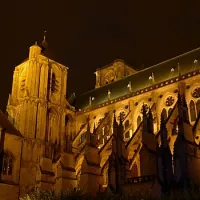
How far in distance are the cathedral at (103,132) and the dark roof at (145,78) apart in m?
0.14

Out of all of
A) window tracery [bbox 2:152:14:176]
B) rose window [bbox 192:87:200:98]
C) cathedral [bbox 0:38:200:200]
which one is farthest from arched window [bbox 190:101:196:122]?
window tracery [bbox 2:152:14:176]

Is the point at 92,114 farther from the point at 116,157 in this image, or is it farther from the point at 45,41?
the point at 116,157

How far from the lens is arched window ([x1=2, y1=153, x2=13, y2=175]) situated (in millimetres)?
27667

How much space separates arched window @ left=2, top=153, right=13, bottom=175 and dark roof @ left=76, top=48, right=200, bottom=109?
13.4m

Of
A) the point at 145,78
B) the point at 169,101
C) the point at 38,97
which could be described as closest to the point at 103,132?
the point at 145,78

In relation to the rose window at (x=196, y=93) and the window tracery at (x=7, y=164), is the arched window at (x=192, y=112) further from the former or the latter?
the window tracery at (x=7, y=164)

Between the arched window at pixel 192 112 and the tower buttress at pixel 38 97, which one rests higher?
the tower buttress at pixel 38 97

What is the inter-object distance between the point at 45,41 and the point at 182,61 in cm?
1589

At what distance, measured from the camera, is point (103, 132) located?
117 feet

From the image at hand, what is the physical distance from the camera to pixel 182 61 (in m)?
34.5

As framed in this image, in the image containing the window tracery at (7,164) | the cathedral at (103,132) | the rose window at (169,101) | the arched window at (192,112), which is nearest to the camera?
the cathedral at (103,132)

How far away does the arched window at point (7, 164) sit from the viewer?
27.7 metres

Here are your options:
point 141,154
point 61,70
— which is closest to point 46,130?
point 61,70

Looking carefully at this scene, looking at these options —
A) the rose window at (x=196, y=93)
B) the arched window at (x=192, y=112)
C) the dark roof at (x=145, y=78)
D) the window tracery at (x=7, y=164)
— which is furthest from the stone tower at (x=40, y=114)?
the rose window at (x=196, y=93)
